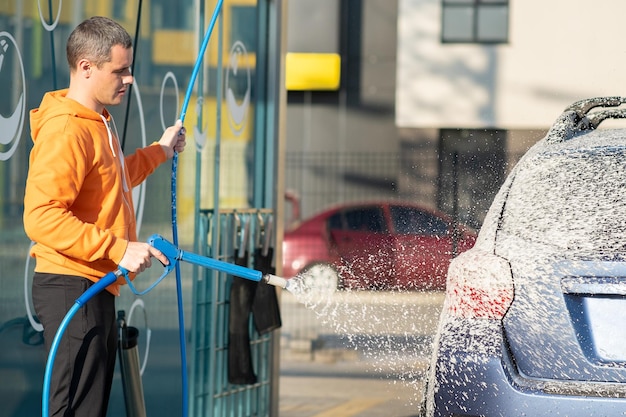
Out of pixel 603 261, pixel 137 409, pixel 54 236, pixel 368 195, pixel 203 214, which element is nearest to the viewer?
pixel 54 236

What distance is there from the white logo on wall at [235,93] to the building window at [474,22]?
18086 millimetres

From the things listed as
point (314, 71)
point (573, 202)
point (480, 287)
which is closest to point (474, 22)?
point (314, 71)

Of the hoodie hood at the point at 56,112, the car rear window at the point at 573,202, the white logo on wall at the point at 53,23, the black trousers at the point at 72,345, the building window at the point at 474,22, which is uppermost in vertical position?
the building window at the point at 474,22

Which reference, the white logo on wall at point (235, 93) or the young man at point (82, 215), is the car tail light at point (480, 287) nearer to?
the young man at point (82, 215)

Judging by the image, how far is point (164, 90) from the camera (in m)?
5.70

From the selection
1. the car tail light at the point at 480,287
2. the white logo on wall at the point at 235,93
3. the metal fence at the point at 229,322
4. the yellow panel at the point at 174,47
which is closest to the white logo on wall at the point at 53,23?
the yellow panel at the point at 174,47

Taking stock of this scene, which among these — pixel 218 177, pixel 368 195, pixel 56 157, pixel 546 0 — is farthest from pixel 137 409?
pixel 546 0

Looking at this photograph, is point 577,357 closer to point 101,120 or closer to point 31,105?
point 101,120

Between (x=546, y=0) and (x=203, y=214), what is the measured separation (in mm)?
19134

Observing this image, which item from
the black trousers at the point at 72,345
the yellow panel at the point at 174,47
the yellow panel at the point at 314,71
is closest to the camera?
the black trousers at the point at 72,345

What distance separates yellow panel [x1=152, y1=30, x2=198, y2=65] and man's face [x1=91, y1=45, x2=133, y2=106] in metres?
1.76

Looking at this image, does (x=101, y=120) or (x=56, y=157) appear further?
(x=101, y=120)

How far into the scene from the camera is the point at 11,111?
390 cm

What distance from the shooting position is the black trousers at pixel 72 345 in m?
3.70
